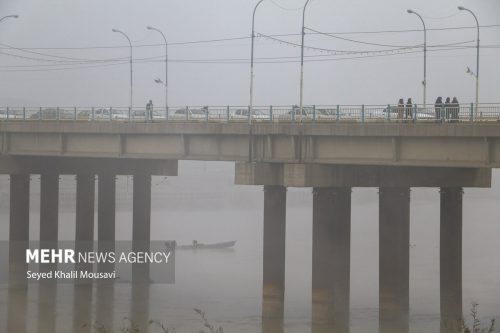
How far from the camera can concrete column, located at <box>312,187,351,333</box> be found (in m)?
38.8

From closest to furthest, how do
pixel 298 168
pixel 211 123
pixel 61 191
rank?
pixel 298 168, pixel 211 123, pixel 61 191

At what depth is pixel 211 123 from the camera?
140 ft

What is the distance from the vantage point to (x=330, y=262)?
1553 inches

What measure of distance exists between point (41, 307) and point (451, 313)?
19567 mm

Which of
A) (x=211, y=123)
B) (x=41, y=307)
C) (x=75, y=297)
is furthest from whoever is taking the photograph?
(x=75, y=297)

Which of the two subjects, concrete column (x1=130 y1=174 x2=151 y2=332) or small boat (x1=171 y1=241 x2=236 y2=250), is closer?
concrete column (x1=130 y1=174 x2=151 y2=332)

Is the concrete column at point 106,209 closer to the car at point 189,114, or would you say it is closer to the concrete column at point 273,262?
the car at point 189,114

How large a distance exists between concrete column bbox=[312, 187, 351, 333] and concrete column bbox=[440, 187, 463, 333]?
15.1 ft

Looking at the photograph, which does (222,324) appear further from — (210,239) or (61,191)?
(61,191)

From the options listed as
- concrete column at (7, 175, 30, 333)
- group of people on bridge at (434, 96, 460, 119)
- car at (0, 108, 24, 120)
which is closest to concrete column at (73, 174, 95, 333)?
concrete column at (7, 175, 30, 333)

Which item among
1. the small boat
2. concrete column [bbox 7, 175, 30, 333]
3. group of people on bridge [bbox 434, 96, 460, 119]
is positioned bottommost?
the small boat

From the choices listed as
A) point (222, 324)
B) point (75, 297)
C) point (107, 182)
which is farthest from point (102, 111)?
point (222, 324)

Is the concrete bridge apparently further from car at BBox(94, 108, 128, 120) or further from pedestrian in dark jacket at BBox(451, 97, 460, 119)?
car at BBox(94, 108, 128, 120)

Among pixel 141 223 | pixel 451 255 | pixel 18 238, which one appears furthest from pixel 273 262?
pixel 141 223
